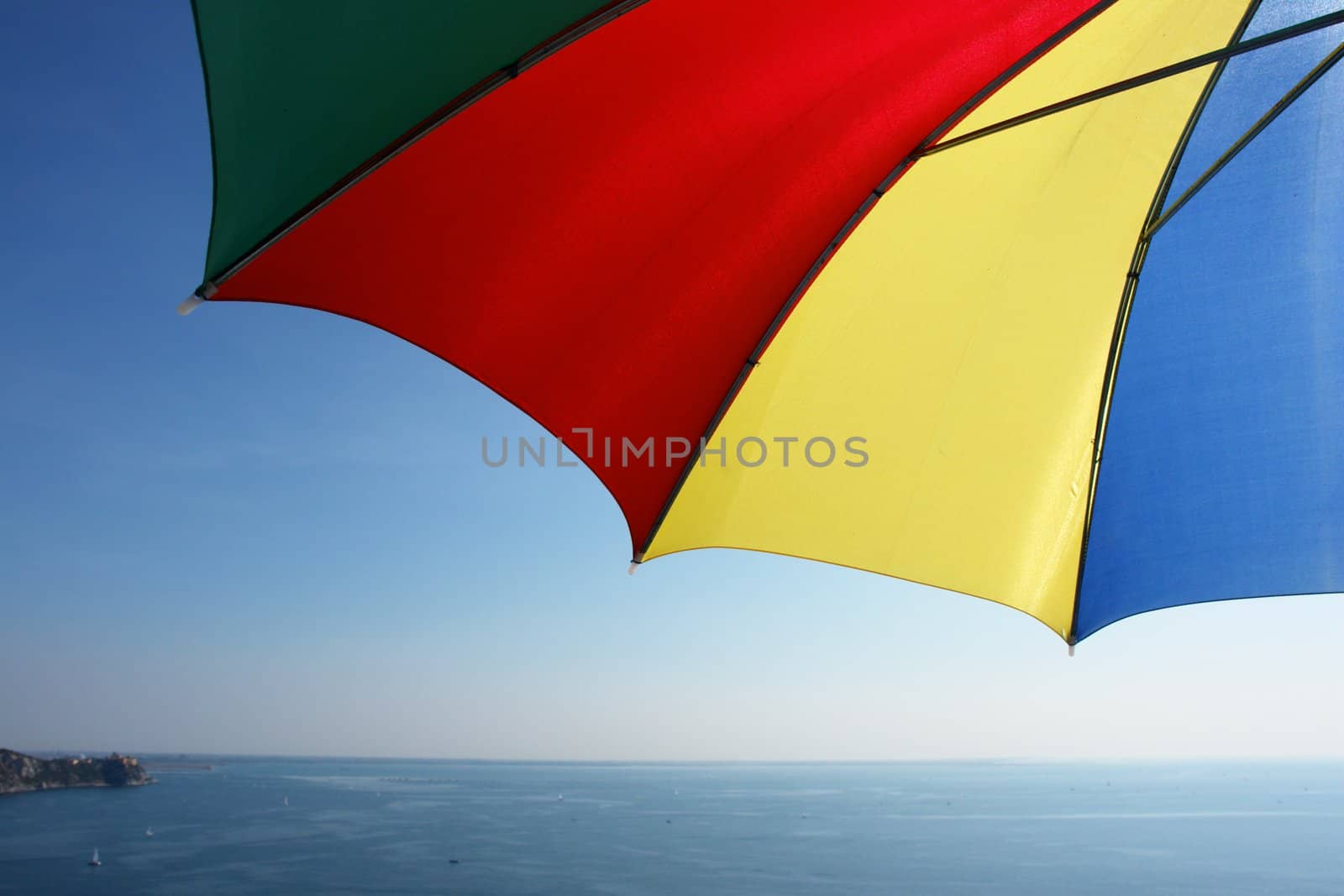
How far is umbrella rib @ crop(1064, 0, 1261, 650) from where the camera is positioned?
2.23 metres

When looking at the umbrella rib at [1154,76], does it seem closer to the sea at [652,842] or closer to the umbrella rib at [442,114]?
the umbrella rib at [442,114]

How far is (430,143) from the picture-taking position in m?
1.71

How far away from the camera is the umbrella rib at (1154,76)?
5.99 ft

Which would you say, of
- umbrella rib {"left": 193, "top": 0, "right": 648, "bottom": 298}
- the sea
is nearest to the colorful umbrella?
umbrella rib {"left": 193, "top": 0, "right": 648, "bottom": 298}

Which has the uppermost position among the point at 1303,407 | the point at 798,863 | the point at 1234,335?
the point at 1234,335

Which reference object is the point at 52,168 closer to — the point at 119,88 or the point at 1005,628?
the point at 119,88

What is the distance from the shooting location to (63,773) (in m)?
103

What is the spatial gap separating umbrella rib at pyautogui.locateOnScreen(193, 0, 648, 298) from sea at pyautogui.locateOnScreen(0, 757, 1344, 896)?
148 feet

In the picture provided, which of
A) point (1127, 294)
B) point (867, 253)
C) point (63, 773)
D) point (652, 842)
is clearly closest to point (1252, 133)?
point (1127, 294)

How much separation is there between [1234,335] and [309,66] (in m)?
2.36

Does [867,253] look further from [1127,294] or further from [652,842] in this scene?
[652,842]

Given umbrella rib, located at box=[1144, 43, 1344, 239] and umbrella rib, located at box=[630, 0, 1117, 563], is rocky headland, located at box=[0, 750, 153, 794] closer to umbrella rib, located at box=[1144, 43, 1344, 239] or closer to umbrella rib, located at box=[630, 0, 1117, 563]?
umbrella rib, located at box=[630, 0, 1117, 563]

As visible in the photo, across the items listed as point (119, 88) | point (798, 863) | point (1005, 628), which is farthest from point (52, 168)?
point (1005, 628)

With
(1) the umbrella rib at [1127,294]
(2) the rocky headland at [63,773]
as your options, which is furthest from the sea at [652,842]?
(1) the umbrella rib at [1127,294]
